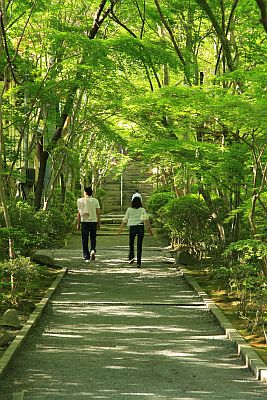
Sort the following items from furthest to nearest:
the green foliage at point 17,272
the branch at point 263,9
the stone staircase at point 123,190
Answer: the stone staircase at point 123,190 → the green foliage at point 17,272 → the branch at point 263,9

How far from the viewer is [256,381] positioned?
833 cm

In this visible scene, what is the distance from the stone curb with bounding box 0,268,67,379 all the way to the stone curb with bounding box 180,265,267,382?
2810 mm

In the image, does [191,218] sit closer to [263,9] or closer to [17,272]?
[17,272]

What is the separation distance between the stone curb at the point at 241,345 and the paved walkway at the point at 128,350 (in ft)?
0.35

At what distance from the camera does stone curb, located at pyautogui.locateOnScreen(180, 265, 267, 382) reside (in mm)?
8448

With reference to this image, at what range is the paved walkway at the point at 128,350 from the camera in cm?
791

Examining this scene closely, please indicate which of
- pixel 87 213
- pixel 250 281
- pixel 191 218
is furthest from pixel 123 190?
pixel 250 281

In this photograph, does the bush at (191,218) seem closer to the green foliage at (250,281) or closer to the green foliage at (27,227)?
the green foliage at (27,227)

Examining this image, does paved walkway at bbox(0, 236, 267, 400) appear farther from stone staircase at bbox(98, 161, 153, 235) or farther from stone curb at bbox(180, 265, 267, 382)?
stone staircase at bbox(98, 161, 153, 235)

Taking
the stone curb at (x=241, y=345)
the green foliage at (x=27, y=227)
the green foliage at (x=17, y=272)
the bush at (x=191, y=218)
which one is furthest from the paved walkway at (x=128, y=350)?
the bush at (x=191, y=218)

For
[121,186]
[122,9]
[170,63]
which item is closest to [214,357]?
[170,63]

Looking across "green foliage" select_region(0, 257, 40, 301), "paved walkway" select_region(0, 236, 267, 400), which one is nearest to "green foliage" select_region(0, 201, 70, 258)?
"green foliage" select_region(0, 257, 40, 301)

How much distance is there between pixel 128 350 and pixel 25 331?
164 cm

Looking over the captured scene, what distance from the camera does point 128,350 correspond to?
9.91m
